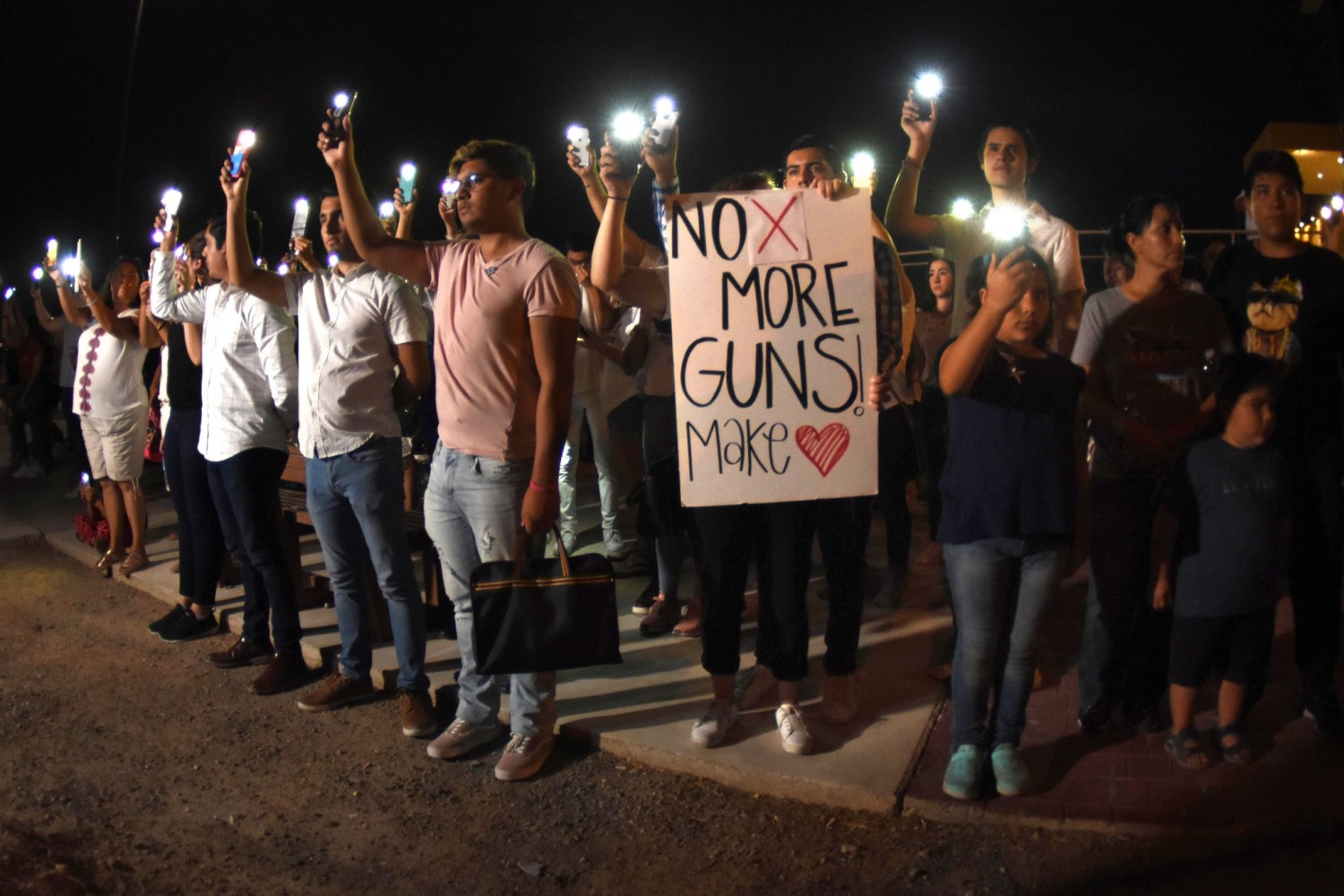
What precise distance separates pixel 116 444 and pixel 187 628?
72.0 inches

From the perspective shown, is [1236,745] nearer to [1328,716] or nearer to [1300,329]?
[1328,716]

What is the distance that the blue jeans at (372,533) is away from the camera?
14.3 ft

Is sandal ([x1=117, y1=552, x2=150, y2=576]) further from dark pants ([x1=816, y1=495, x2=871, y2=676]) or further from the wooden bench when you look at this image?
dark pants ([x1=816, y1=495, x2=871, y2=676])

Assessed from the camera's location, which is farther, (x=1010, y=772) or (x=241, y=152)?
(x=241, y=152)

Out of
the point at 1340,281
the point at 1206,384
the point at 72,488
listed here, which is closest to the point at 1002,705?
the point at 1206,384

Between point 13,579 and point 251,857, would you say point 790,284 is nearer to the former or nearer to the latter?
point 251,857

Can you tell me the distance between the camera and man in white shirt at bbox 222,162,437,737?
435 cm

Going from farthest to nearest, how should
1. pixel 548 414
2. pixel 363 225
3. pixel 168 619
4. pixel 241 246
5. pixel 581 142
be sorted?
pixel 168 619, pixel 241 246, pixel 581 142, pixel 363 225, pixel 548 414

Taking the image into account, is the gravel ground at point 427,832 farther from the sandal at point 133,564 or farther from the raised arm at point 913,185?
the sandal at point 133,564

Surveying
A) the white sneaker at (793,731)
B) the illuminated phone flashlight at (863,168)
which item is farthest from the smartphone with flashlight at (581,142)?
the white sneaker at (793,731)

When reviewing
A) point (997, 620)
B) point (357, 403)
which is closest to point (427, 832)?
point (357, 403)

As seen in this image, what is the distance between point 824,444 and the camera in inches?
150

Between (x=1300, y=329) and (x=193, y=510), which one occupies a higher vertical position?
(x=1300, y=329)

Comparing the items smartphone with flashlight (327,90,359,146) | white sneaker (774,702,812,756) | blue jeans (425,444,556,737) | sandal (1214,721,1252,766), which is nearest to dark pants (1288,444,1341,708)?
sandal (1214,721,1252,766)
